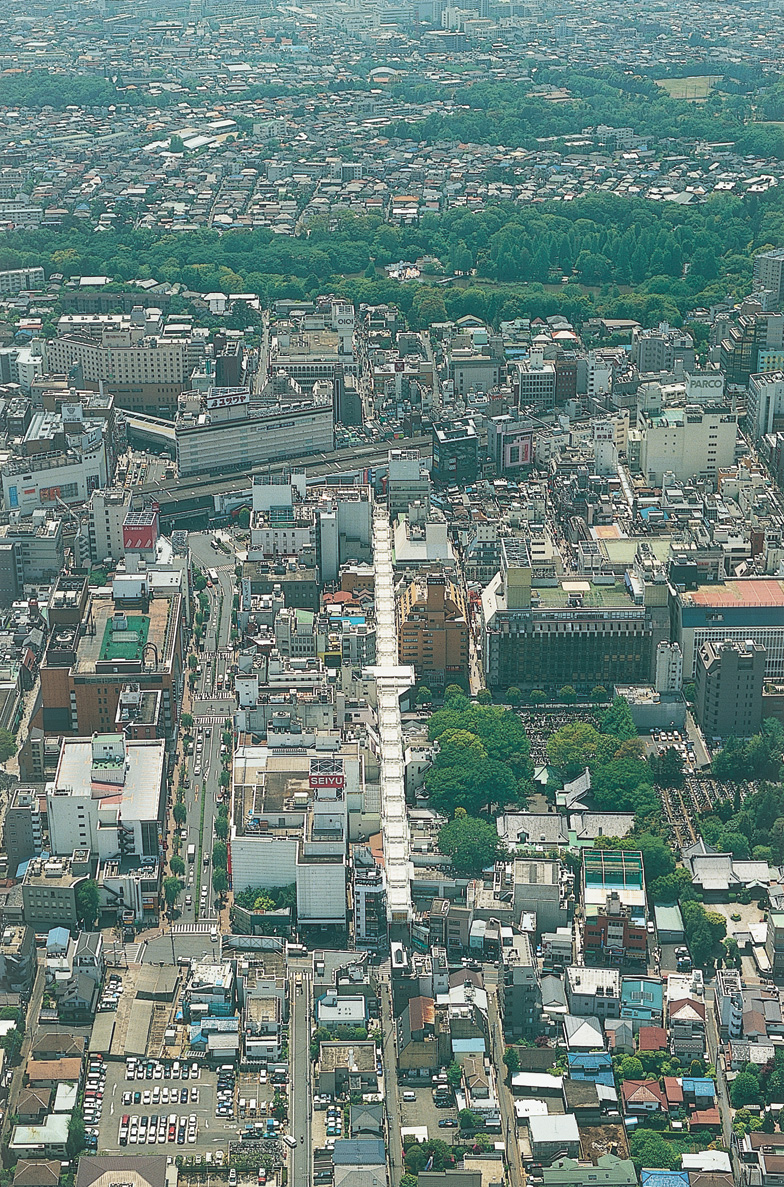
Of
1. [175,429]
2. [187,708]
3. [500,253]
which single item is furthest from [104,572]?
[500,253]

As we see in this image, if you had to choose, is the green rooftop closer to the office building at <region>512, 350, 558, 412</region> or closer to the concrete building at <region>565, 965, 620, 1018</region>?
the concrete building at <region>565, 965, 620, 1018</region>

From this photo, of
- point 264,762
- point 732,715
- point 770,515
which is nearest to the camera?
point 264,762

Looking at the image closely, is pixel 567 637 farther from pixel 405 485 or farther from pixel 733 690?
pixel 405 485

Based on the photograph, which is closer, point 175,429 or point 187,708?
point 187,708

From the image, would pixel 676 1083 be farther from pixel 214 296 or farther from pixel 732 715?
pixel 214 296

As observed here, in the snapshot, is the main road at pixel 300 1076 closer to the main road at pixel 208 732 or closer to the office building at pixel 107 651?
the main road at pixel 208 732

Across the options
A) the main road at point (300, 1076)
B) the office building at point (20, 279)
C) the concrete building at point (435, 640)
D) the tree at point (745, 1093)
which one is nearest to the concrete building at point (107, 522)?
the concrete building at point (435, 640)

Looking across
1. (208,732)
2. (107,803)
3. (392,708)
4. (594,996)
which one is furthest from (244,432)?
(594,996)

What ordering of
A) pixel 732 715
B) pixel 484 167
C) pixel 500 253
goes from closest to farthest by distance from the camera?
1. pixel 732 715
2. pixel 500 253
3. pixel 484 167
